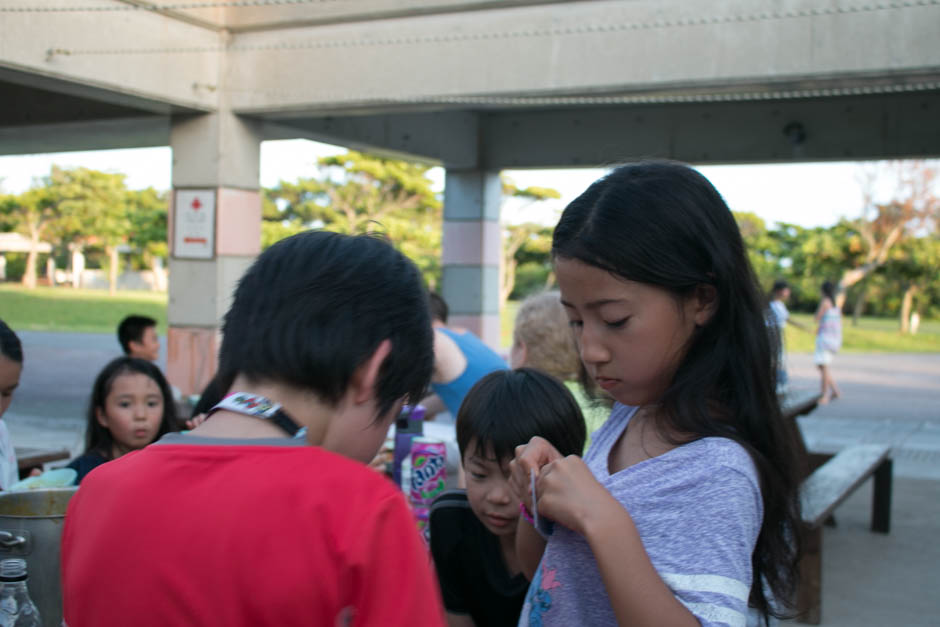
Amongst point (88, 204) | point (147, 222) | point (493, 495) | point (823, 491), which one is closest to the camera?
point (493, 495)

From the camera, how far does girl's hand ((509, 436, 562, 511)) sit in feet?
4.43

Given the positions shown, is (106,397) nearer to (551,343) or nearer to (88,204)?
(551,343)

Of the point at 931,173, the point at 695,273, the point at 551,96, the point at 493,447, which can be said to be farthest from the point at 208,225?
the point at 931,173

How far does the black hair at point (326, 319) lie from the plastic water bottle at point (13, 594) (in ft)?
2.59

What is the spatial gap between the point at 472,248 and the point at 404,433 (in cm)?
858

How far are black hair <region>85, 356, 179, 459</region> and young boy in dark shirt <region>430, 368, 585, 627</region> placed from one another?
1.62 m

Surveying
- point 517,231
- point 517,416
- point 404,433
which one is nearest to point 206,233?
point 404,433

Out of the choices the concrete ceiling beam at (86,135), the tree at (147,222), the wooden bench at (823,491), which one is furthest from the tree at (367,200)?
the wooden bench at (823,491)

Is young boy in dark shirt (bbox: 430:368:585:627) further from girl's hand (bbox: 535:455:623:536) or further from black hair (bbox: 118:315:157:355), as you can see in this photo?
black hair (bbox: 118:315:157:355)

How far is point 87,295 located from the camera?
116 ft

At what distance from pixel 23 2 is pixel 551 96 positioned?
411 cm

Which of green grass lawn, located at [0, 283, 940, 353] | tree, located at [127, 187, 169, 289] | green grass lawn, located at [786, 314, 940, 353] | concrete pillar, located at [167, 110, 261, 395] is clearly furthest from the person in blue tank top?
tree, located at [127, 187, 169, 289]

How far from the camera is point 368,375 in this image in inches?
42.2

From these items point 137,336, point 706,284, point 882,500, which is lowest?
point 882,500
